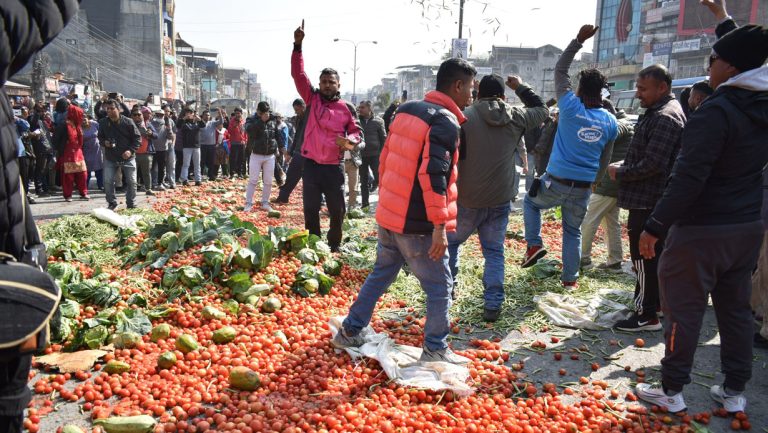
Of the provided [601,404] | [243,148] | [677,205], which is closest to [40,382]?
[601,404]

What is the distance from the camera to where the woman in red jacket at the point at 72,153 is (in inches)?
436

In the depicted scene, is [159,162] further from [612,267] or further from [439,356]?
[439,356]

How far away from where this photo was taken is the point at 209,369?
13.4 feet

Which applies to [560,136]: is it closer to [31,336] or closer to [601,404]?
[601,404]

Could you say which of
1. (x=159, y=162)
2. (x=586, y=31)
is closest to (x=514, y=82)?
(x=586, y=31)

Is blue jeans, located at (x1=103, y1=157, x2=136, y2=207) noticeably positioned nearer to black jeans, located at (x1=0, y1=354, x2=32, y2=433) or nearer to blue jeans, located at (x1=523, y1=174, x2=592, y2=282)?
blue jeans, located at (x1=523, y1=174, x2=592, y2=282)

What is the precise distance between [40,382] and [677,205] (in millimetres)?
4402

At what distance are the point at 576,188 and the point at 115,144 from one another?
8.59 m

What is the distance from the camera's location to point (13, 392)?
2014mm

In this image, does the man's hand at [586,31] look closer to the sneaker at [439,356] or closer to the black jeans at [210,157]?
the sneaker at [439,356]

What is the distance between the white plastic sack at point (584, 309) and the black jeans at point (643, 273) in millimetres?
303

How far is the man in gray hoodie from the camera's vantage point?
16.8 feet

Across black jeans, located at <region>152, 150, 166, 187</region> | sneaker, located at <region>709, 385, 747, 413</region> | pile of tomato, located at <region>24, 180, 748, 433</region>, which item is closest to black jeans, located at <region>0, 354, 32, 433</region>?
pile of tomato, located at <region>24, 180, 748, 433</region>

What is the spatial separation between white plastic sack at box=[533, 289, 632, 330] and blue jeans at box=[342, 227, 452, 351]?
5.83ft
